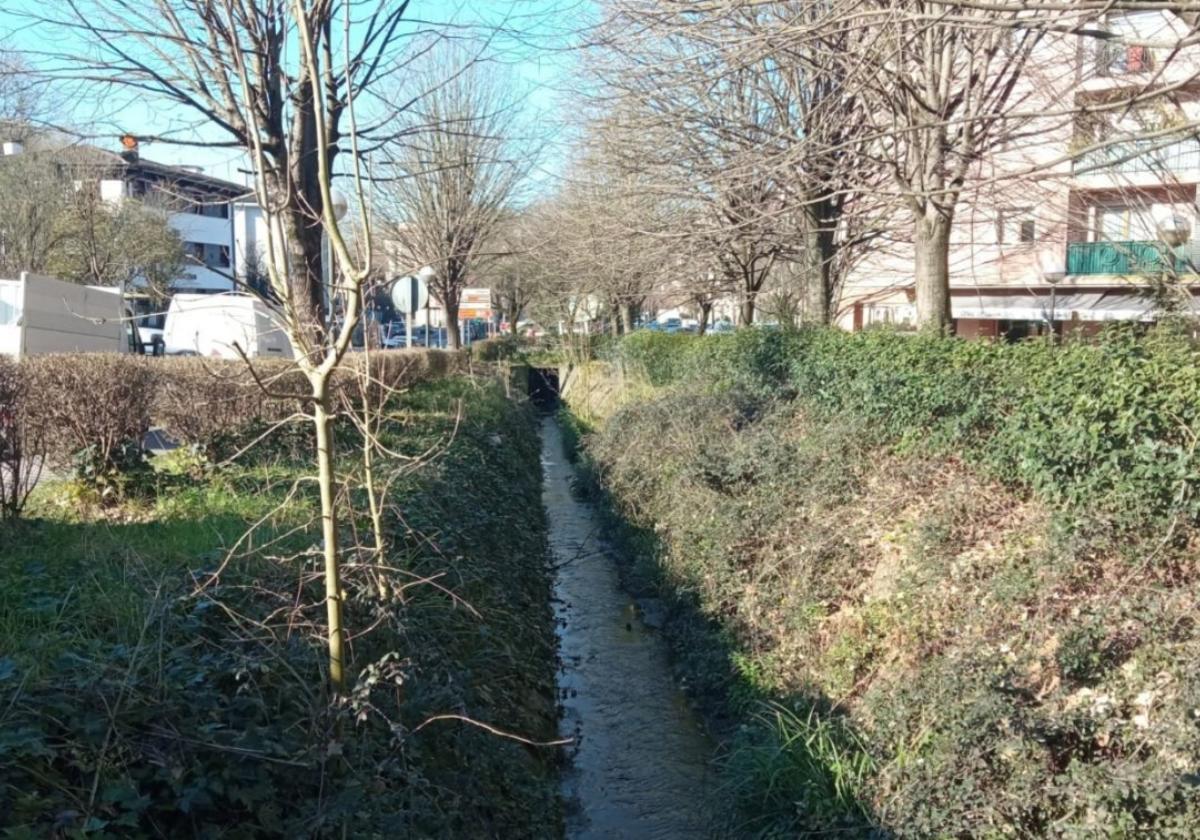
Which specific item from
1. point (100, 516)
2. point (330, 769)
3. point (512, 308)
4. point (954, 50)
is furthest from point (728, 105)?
point (512, 308)

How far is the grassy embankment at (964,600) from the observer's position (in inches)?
177

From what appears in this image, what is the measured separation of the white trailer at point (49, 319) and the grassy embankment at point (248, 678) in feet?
21.5

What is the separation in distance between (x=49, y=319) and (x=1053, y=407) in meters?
13.0

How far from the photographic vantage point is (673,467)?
11703mm

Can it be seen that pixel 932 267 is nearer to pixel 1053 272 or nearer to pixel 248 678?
pixel 248 678

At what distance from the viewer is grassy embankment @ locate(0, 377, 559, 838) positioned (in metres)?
2.86

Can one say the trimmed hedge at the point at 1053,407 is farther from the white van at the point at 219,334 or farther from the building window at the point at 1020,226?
the white van at the point at 219,334

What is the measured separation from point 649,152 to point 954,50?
5919 mm

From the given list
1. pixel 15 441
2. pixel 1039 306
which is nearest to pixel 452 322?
pixel 1039 306

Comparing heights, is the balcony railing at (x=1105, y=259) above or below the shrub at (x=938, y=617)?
above

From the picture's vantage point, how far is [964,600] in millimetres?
6004

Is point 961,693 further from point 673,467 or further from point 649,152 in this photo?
point 649,152

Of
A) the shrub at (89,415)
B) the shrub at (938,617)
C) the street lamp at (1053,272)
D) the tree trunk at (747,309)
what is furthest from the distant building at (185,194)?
the street lamp at (1053,272)

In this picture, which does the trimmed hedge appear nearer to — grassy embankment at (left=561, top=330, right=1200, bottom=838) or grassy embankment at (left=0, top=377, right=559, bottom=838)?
grassy embankment at (left=561, top=330, right=1200, bottom=838)
